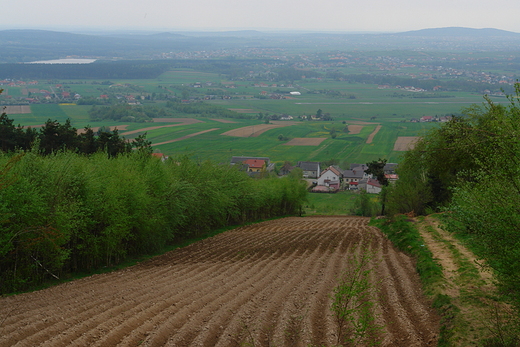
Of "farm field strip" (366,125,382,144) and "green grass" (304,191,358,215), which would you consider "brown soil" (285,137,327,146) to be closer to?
"farm field strip" (366,125,382,144)

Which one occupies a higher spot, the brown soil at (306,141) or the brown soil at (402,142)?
the brown soil at (402,142)

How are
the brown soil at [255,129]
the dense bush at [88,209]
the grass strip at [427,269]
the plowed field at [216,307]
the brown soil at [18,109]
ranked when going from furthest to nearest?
the brown soil at [255,129]
the brown soil at [18,109]
the dense bush at [88,209]
the grass strip at [427,269]
the plowed field at [216,307]

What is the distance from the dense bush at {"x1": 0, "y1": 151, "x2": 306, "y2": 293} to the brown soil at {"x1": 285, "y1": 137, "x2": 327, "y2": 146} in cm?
9761

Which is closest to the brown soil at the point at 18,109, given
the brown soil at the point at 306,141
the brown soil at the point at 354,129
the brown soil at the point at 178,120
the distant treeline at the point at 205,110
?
the brown soil at the point at 178,120

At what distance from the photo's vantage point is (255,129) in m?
158

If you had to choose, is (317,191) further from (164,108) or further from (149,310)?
(164,108)

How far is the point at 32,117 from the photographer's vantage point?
134750mm

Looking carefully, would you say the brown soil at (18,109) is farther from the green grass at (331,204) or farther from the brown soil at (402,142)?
the brown soil at (402,142)

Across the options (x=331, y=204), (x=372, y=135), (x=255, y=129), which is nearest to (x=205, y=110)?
(x=255, y=129)

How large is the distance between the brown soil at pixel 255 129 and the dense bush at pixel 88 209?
105m

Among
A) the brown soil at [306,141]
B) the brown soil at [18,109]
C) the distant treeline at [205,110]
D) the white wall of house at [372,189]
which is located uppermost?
the brown soil at [18,109]

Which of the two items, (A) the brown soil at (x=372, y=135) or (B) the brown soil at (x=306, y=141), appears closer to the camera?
(B) the brown soil at (x=306, y=141)

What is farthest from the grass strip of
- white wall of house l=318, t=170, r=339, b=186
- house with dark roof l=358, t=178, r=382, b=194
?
white wall of house l=318, t=170, r=339, b=186

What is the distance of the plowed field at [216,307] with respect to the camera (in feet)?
43.1
